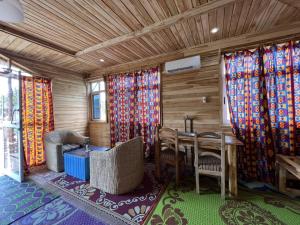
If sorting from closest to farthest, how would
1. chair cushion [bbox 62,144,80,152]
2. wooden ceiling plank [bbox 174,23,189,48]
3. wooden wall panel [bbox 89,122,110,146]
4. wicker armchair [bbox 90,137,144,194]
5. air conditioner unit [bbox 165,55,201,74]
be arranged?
wicker armchair [bbox 90,137,144,194] → wooden ceiling plank [bbox 174,23,189,48] → air conditioner unit [bbox 165,55,201,74] → chair cushion [bbox 62,144,80,152] → wooden wall panel [bbox 89,122,110,146]

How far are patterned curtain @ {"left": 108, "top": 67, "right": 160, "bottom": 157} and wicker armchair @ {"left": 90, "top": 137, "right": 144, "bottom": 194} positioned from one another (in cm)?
112

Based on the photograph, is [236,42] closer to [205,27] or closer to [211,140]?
[205,27]

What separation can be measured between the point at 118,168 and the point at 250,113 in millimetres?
2469

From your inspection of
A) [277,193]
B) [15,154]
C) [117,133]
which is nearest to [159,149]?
[117,133]

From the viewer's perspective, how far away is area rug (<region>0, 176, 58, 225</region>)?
1.84 metres

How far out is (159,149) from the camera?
2697 mm

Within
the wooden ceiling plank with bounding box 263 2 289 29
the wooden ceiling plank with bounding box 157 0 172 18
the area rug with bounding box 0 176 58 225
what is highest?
the wooden ceiling plank with bounding box 157 0 172 18

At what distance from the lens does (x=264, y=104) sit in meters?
2.43

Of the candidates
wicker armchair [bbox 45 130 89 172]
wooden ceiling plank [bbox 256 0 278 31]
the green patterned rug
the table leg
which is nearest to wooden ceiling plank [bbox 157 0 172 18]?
wooden ceiling plank [bbox 256 0 278 31]

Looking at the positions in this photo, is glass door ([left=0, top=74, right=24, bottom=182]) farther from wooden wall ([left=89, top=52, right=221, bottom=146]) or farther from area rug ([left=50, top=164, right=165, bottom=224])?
wooden wall ([left=89, top=52, right=221, bottom=146])

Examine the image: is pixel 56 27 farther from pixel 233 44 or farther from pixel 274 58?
pixel 274 58

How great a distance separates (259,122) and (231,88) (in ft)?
2.50

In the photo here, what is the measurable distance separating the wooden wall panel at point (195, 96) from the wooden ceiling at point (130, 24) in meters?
0.59

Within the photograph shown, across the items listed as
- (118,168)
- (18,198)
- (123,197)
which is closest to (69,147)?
(18,198)
